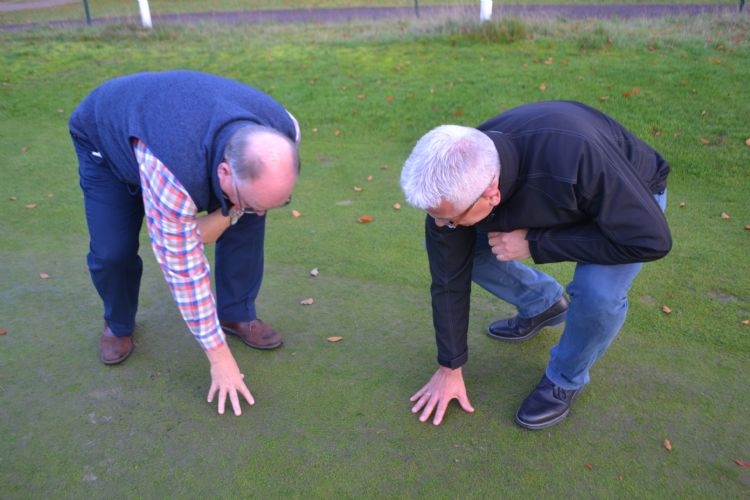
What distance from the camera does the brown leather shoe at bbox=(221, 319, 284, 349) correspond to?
3041 millimetres

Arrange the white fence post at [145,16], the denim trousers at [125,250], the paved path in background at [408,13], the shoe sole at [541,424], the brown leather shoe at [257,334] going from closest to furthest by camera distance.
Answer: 1. the shoe sole at [541,424]
2. the denim trousers at [125,250]
3. the brown leather shoe at [257,334]
4. the paved path in background at [408,13]
5. the white fence post at [145,16]

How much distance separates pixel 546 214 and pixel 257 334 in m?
1.63

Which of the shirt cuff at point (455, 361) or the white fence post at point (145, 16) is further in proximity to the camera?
the white fence post at point (145, 16)

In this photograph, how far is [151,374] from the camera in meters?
2.88

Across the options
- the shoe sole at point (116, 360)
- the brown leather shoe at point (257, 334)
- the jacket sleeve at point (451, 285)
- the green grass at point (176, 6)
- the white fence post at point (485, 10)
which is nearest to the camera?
the jacket sleeve at point (451, 285)

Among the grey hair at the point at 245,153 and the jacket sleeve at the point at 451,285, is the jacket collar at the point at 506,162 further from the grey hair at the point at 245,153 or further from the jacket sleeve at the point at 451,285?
the grey hair at the point at 245,153

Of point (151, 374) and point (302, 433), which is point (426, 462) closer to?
point (302, 433)

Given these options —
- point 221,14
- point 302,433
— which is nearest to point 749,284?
point 302,433

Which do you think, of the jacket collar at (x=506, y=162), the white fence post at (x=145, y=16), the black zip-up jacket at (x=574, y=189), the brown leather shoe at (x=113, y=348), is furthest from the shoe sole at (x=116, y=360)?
the white fence post at (x=145, y=16)

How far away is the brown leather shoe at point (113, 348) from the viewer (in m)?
2.94

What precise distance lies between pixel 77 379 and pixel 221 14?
14.5 metres

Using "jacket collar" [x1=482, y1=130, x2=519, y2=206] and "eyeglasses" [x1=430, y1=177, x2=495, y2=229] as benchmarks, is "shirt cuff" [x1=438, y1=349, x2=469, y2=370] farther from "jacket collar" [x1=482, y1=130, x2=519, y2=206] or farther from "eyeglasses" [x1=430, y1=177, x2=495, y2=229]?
"jacket collar" [x1=482, y1=130, x2=519, y2=206]

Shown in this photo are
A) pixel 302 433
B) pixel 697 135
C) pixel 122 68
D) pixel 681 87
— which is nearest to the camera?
pixel 302 433

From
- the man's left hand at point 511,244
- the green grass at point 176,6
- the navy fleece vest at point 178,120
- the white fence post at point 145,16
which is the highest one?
the green grass at point 176,6
